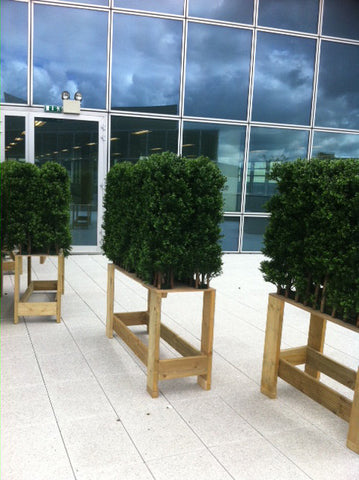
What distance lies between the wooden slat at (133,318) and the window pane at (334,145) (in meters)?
6.96

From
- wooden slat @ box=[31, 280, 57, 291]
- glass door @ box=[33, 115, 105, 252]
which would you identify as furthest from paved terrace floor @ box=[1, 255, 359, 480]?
glass door @ box=[33, 115, 105, 252]

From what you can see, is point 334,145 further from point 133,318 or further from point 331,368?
point 331,368

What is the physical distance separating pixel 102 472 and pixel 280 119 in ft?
28.8

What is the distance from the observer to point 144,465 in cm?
244

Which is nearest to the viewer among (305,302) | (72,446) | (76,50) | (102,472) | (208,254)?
(102,472)

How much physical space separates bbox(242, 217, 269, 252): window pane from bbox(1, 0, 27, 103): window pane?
5.09m

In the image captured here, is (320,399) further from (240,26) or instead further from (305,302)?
(240,26)

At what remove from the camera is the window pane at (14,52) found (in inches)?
324

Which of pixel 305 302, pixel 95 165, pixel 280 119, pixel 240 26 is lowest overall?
pixel 305 302

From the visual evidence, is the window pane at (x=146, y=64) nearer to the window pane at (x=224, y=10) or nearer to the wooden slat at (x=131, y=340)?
the window pane at (x=224, y=10)

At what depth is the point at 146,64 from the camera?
356 inches

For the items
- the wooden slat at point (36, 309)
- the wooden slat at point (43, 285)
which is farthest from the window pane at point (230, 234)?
the wooden slat at point (36, 309)

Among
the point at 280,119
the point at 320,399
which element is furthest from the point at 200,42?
the point at 320,399

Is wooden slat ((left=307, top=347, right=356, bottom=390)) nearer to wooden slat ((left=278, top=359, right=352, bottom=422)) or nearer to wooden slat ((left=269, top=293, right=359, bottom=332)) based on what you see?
wooden slat ((left=278, top=359, right=352, bottom=422))
